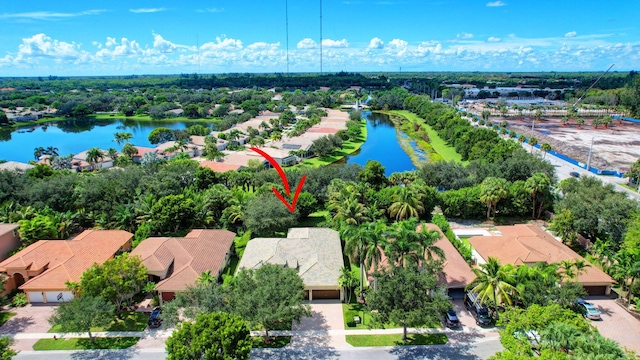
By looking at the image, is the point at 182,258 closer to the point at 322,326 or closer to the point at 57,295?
the point at 57,295

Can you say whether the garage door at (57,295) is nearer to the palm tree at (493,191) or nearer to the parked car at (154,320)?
the parked car at (154,320)

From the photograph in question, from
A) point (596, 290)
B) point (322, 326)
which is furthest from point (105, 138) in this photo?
point (596, 290)

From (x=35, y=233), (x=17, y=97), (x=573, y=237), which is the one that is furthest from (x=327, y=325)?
(x=17, y=97)

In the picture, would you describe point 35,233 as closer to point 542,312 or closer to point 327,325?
point 327,325

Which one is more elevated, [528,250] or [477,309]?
[528,250]

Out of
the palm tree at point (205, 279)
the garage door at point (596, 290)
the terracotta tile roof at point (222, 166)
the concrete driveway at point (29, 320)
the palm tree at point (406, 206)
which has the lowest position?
the concrete driveway at point (29, 320)

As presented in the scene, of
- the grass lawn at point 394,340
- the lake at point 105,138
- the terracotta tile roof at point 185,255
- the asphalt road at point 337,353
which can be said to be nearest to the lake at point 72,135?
the lake at point 105,138
